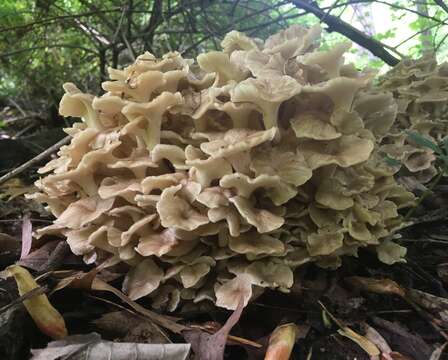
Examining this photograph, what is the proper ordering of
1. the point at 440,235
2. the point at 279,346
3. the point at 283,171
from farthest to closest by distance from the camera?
1. the point at 440,235
2. the point at 283,171
3. the point at 279,346

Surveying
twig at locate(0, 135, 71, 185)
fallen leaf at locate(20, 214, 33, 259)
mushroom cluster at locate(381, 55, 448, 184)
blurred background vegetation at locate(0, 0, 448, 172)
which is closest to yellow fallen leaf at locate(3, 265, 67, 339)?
fallen leaf at locate(20, 214, 33, 259)

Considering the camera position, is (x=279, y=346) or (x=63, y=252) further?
(x=63, y=252)

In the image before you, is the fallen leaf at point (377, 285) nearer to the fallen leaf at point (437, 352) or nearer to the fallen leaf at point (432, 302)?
the fallen leaf at point (432, 302)

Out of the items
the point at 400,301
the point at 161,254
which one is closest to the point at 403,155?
the point at 400,301

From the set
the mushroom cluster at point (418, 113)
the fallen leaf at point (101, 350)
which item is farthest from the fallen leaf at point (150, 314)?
the mushroom cluster at point (418, 113)

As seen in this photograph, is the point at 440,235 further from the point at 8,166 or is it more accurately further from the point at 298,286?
the point at 8,166

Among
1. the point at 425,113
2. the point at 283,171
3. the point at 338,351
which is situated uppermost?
the point at 425,113

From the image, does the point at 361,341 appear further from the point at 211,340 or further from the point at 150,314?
the point at 150,314

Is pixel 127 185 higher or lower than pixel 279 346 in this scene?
higher
